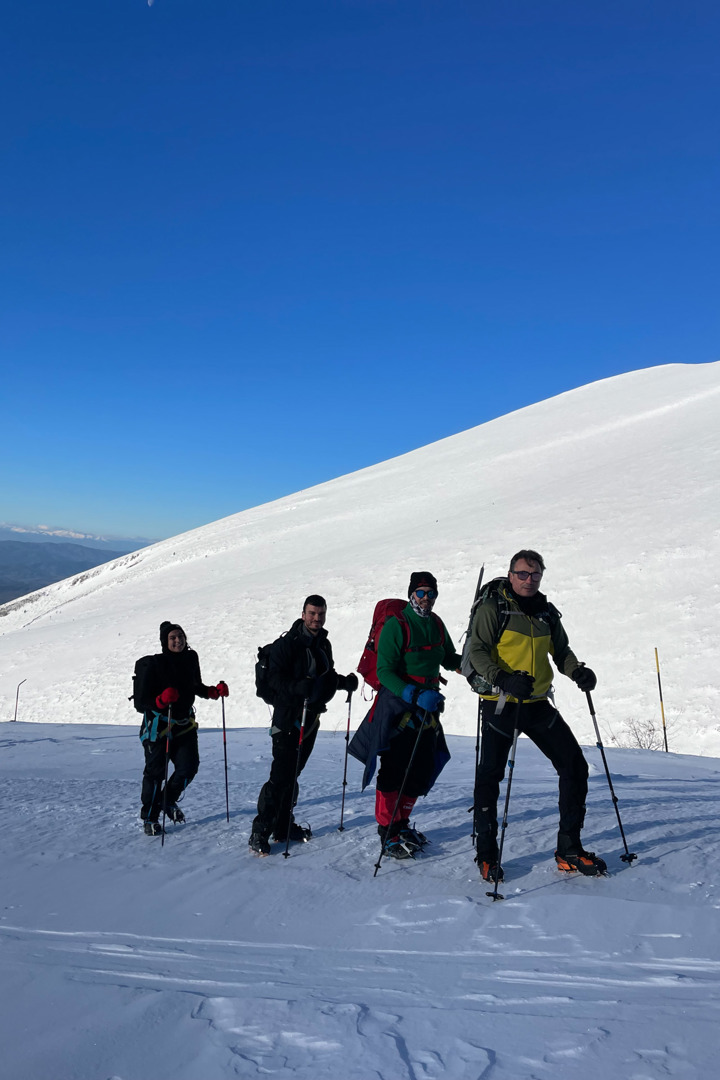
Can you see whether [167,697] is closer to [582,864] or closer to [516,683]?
[516,683]

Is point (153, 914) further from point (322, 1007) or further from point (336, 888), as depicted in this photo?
point (322, 1007)

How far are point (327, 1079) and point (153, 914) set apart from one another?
227 cm

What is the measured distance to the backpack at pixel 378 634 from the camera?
18.5ft

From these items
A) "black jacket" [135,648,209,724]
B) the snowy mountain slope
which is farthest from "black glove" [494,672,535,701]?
the snowy mountain slope

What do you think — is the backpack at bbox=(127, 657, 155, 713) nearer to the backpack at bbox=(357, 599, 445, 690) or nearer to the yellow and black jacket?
the backpack at bbox=(357, 599, 445, 690)

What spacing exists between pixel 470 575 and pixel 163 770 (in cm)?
1614

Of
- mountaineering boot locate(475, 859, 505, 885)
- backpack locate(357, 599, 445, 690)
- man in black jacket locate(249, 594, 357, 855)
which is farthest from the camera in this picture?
man in black jacket locate(249, 594, 357, 855)

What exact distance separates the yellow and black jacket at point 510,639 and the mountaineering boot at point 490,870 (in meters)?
1.08

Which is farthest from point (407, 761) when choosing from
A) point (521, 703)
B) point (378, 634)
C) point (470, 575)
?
point (470, 575)

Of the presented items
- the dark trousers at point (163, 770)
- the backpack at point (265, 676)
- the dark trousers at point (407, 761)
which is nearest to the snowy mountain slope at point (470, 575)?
the dark trousers at point (407, 761)

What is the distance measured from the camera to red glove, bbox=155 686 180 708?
22.2ft

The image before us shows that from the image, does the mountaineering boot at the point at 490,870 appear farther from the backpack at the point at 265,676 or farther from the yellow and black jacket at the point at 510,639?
the backpack at the point at 265,676

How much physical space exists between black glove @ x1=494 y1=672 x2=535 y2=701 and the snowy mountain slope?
1059 cm

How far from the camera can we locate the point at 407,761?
5711 millimetres
